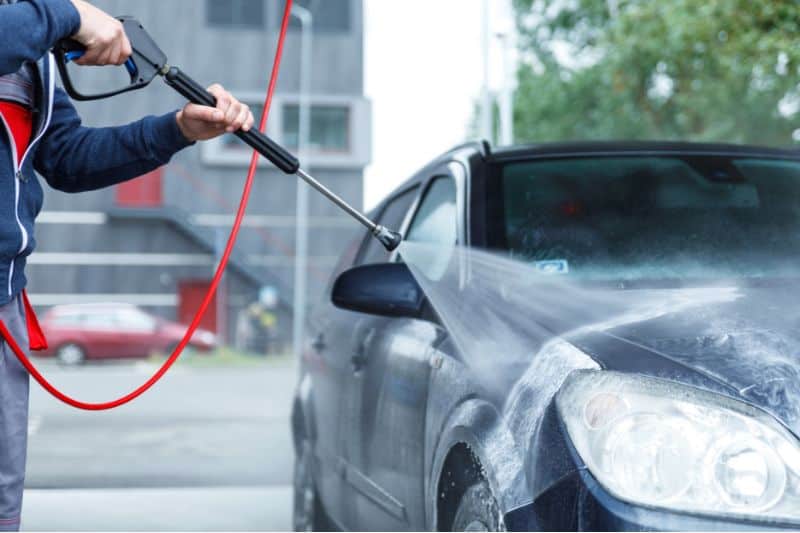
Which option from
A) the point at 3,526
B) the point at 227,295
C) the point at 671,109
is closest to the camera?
the point at 3,526

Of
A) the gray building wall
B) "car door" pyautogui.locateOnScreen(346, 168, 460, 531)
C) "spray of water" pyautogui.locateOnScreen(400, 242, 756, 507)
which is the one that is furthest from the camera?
the gray building wall

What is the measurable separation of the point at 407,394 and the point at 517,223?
0.50 meters

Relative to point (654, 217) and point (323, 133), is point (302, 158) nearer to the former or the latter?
point (323, 133)

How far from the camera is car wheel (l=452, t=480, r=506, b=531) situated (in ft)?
7.93

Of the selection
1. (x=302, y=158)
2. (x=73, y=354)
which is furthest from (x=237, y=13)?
(x=73, y=354)

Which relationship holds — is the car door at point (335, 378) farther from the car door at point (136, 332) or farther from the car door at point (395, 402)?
the car door at point (136, 332)

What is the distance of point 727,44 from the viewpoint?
1402 centimetres

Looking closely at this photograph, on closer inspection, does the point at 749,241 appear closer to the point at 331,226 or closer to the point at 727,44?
the point at 727,44

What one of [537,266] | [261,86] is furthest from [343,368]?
[261,86]

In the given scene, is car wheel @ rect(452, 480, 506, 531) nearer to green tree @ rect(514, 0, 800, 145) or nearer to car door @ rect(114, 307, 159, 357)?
green tree @ rect(514, 0, 800, 145)

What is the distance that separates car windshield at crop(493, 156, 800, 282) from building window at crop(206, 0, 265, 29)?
103 feet

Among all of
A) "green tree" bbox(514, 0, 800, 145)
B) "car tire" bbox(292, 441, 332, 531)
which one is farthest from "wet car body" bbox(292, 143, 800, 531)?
"green tree" bbox(514, 0, 800, 145)

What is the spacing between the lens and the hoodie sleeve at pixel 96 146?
2.55 m

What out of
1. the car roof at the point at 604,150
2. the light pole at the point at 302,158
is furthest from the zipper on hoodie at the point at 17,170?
the light pole at the point at 302,158
